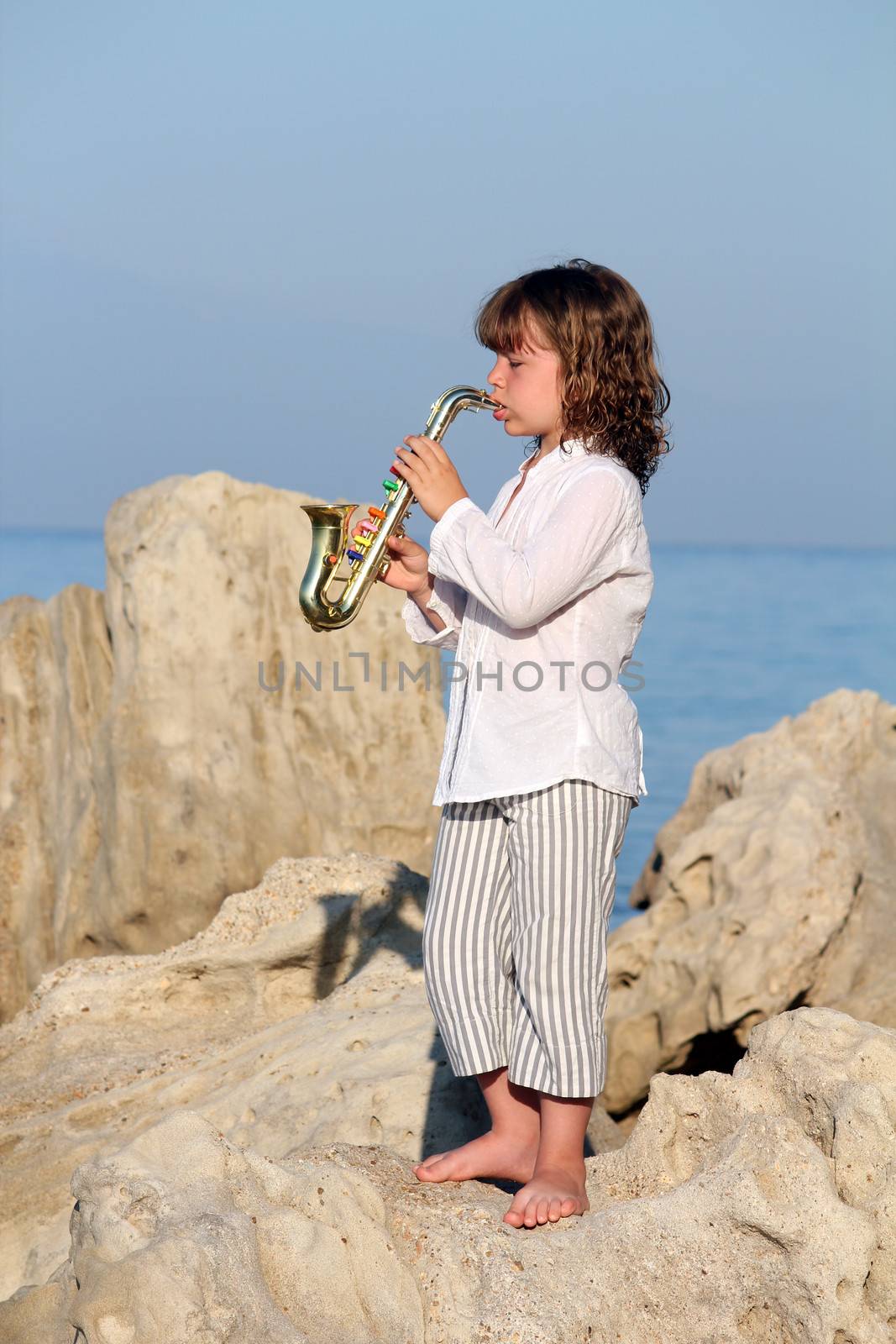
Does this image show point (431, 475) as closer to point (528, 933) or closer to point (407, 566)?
point (407, 566)

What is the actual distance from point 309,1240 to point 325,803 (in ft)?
13.0

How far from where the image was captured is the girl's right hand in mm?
3164

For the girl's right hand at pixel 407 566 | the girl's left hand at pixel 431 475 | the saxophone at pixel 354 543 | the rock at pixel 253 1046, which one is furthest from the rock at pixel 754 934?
the girl's left hand at pixel 431 475

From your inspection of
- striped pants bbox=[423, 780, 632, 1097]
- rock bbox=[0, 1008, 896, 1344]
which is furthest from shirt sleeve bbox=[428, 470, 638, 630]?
rock bbox=[0, 1008, 896, 1344]

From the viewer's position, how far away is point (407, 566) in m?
3.20

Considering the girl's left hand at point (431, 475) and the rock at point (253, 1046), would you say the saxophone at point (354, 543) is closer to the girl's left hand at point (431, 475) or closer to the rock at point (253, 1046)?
the girl's left hand at point (431, 475)

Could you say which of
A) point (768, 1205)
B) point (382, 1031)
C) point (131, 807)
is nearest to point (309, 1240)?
point (768, 1205)

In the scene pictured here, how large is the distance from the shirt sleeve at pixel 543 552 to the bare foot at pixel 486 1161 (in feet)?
3.48

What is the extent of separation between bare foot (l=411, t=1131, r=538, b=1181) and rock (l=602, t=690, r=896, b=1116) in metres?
3.08

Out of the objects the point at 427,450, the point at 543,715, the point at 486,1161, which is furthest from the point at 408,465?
the point at 486,1161

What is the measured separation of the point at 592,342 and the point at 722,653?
28197mm

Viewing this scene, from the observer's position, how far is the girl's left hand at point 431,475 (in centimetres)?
294

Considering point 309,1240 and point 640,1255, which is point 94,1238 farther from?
point 640,1255

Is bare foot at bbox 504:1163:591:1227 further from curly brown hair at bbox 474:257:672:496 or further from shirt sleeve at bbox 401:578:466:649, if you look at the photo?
curly brown hair at bbox 474:257:672:496
